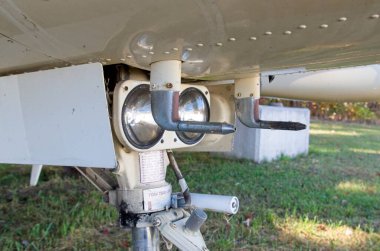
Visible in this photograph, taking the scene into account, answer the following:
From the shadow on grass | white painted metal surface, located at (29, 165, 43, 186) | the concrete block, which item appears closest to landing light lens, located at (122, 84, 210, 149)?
the shadow on grass

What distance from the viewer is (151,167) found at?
5.51 ft

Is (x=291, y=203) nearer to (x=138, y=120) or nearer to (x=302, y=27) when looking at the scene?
(x=138, y=120)

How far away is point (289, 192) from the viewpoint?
4.02 m

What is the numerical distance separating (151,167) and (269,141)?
448 centimetres

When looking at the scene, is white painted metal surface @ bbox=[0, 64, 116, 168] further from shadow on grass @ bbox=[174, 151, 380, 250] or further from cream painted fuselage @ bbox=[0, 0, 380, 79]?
shadow on grass @ bbox=[174, 151, 380, 250]

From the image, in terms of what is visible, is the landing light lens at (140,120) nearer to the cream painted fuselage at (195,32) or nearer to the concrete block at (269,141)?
the cream painted fuselage at (195,32)

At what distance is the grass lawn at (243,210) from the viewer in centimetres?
268

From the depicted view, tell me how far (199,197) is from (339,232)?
1548mm

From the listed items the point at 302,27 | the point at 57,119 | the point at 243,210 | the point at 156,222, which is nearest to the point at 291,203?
the point at 243,210

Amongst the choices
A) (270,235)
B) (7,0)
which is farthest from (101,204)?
(7,0)

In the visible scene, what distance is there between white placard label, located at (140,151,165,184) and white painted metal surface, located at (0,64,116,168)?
32 centimetres

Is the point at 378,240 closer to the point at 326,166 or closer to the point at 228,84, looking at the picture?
the point at 228,84

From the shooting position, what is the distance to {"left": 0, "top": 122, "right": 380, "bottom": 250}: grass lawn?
8.80ft

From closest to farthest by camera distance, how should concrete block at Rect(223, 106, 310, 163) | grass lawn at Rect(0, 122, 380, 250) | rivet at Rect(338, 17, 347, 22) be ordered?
rivet at Rect(338, 17, 347, 22) < grass lawn at Rect(0, 122, 380, 250) < concrete block at Rect(223, 106, 310, 163)
